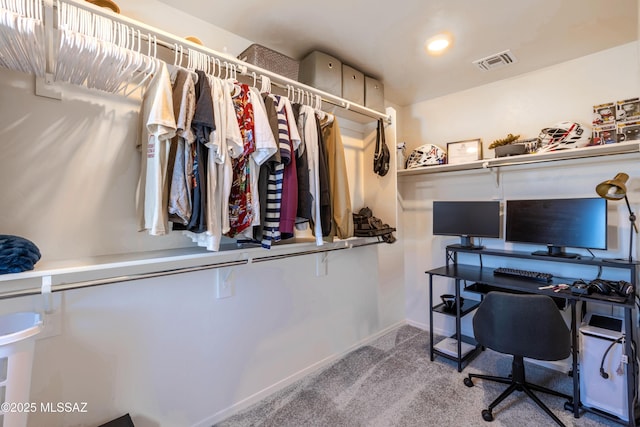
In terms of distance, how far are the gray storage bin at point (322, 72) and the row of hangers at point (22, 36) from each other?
1392mm

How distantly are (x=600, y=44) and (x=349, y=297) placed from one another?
105 inches

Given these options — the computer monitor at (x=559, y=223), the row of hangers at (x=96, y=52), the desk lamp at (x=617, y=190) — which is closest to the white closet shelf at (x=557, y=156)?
the desk lamp at (x=617, y=190)

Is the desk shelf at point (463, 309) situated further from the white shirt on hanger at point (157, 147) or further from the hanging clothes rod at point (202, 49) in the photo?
the white shirt on hanger at point (157, 147)

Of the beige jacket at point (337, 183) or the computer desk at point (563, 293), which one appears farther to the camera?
the beige jacket at point (337, 183)

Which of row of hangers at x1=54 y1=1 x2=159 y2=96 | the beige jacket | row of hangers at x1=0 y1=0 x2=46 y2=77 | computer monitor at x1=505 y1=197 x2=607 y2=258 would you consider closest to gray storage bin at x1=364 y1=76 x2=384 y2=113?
→ the beige jacket

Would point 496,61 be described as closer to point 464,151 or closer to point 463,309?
point 464,151

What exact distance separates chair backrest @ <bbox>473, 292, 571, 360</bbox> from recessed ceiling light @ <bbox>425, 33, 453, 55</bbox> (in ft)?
5.63

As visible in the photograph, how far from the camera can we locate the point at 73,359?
51.7 inches

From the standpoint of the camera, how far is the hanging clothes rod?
114 centimetres

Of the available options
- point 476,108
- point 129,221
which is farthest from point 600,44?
point 129,221

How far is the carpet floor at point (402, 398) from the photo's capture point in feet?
5.75

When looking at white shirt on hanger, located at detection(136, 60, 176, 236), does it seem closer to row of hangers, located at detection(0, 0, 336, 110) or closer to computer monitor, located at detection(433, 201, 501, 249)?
row of hangers, located at detection(0, 0, 336, 110)

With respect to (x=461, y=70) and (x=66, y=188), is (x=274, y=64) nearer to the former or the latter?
(x=66, y=188)

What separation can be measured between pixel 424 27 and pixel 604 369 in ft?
7.77
